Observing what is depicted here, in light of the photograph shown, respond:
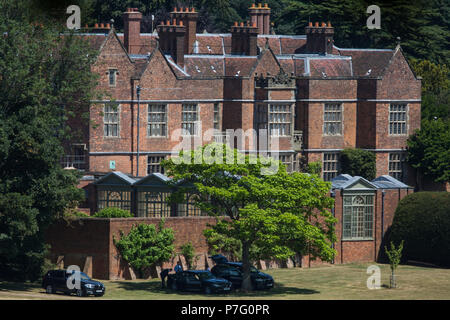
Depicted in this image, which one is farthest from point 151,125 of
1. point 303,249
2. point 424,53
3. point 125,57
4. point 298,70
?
point 424,53

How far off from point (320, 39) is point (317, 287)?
1170 inches

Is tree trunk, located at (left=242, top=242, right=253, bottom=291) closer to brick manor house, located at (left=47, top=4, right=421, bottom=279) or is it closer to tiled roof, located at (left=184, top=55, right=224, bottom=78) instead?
brick manor house, located at (left=47, top=4, right=421, bottom=279)

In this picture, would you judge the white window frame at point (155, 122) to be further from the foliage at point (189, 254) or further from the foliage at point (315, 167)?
the foliage at point (189, 254)

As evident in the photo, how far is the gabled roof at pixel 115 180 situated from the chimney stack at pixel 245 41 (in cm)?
1605

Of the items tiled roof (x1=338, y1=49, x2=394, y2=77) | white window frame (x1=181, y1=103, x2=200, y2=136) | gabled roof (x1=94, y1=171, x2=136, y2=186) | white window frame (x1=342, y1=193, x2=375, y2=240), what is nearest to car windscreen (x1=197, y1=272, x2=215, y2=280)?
gabled roof (x1=94, y1=171, x2=136, y2=186)

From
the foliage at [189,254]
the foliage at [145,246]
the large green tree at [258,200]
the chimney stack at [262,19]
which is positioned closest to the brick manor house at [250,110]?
the foliage at [189,254]

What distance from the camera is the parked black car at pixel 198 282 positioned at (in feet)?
177

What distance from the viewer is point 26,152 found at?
179ft

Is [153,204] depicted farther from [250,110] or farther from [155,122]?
[250,110]

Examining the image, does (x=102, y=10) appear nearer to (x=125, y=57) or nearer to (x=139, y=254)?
(x=125, y=57)

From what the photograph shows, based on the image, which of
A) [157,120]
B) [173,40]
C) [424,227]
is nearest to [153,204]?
[157,120]

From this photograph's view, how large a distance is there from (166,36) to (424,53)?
87.6 feet

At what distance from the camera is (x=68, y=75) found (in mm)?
62344

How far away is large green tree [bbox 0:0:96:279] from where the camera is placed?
53.9 meters
